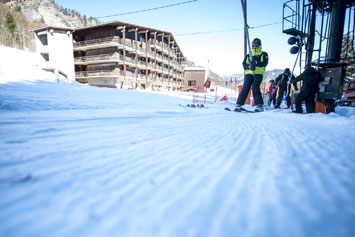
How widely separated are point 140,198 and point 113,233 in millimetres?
154

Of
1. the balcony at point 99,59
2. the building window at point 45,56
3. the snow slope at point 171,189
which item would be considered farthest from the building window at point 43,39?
the snow slope at point 171,189

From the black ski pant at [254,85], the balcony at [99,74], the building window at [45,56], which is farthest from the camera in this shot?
the building window at [45,56]

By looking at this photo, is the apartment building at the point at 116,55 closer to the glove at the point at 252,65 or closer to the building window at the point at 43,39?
the building window at the point at 43,39

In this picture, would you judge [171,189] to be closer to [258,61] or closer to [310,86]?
[258,61]

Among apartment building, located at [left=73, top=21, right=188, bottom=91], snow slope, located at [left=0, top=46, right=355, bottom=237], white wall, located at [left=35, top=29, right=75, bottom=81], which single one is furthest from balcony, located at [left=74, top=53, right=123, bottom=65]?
snow slope, located at [left=0, top=46, right=355, bottom=237]

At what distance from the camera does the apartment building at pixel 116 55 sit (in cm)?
2231

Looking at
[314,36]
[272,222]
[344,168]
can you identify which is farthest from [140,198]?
[314,36]

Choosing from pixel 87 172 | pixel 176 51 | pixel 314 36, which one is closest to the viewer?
pixel 87 172

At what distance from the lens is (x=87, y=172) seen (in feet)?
2.41

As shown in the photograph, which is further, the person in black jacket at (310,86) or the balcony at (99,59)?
the balcony at (99,59)

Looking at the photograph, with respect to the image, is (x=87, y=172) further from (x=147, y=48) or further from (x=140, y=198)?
(x=147, y=48)

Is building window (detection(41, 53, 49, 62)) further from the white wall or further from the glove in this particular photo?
the glove

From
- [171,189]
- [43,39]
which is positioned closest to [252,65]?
[171,189]

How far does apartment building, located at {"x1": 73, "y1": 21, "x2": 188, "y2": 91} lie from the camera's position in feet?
73.2
